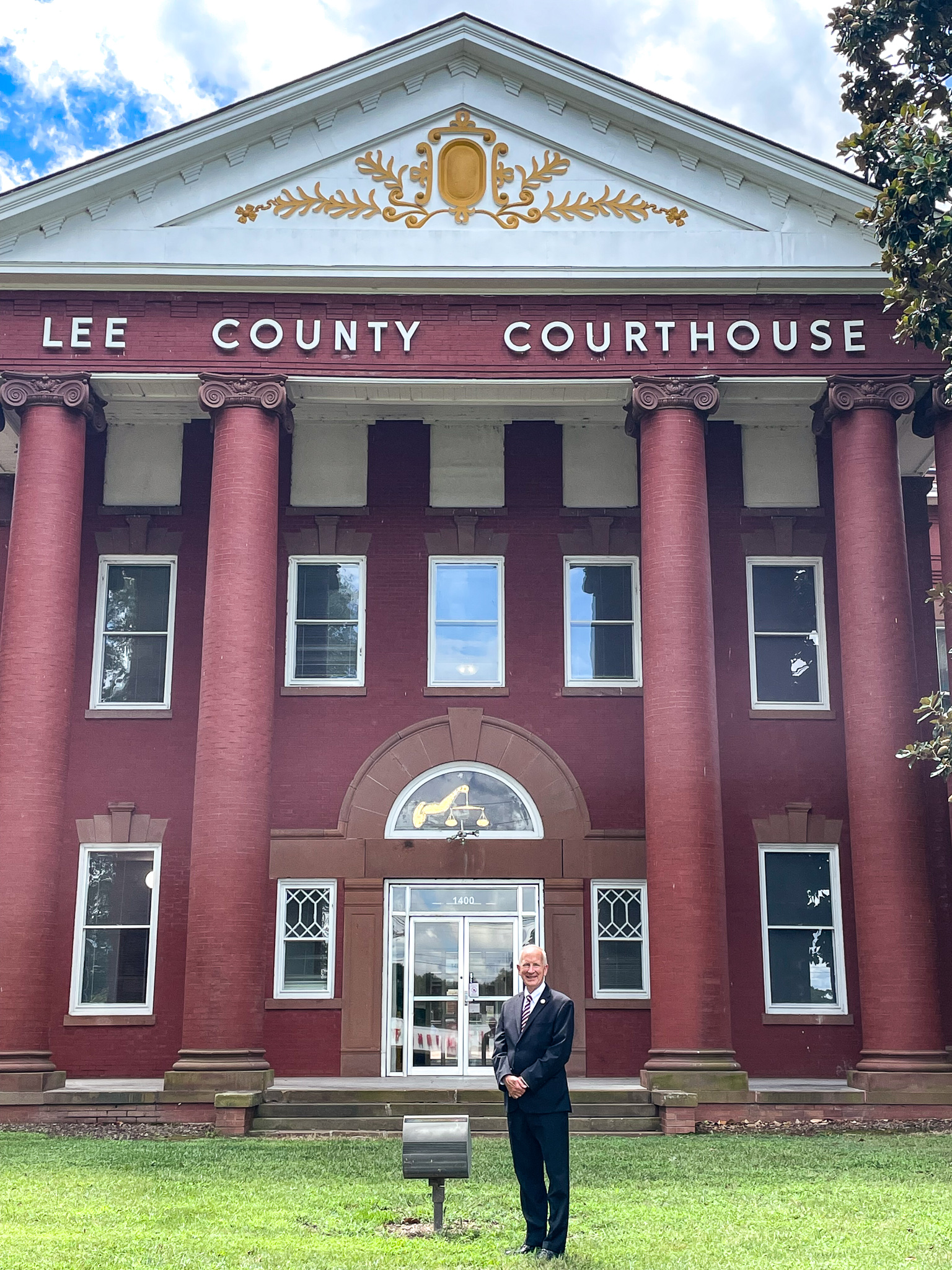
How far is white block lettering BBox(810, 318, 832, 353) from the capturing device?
64.7 feet

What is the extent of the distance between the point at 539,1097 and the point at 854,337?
13447mm

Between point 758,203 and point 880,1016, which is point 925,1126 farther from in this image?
point 758,203

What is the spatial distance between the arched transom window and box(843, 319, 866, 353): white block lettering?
7.70 m

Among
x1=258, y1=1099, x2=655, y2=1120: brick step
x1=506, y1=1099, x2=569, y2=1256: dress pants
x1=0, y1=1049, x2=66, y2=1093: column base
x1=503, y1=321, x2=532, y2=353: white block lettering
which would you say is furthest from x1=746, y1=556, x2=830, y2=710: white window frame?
x1=506, y1=1099, x2=569, y2=1256: dress pants

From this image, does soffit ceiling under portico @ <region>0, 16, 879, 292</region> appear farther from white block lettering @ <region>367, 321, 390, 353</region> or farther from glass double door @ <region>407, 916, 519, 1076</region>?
Result: glass double door @ <region>407, 916, 519, 1076</region>

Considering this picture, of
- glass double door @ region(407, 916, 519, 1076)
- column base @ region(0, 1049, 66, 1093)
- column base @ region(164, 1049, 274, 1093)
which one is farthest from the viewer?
glass double door @ region(407, 916, 519, 1076)

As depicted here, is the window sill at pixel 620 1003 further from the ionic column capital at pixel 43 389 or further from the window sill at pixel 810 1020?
the ionic column capital at pixel 43 389

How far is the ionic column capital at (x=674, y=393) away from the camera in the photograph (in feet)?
64.0

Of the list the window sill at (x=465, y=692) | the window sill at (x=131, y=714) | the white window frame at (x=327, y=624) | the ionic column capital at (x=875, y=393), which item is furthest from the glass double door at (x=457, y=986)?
the ionic column capital at (x=875, y=393)

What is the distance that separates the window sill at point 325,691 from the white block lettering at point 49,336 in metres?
5.80

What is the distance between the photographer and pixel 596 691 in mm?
21312

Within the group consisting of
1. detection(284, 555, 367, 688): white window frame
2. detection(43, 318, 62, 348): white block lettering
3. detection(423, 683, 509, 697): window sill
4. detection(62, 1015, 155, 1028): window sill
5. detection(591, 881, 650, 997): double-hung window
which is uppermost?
detection(43, 318, 62, 348): white block lettering

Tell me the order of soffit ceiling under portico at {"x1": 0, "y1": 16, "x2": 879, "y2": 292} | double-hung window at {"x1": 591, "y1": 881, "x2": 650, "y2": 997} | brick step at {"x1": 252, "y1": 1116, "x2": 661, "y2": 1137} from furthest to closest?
double-hung window at {"x1": 591, "y1": 881, "x2": 650, "y2": 997}, soffit ceiling under portico at {"x1": 0, "y1": 16, "x2": 879, "y2": 292}, brick step at {"x1": 252, "y1": 1116, "x2": 661, "y2": 1137}

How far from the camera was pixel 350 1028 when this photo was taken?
1998 centimetres
